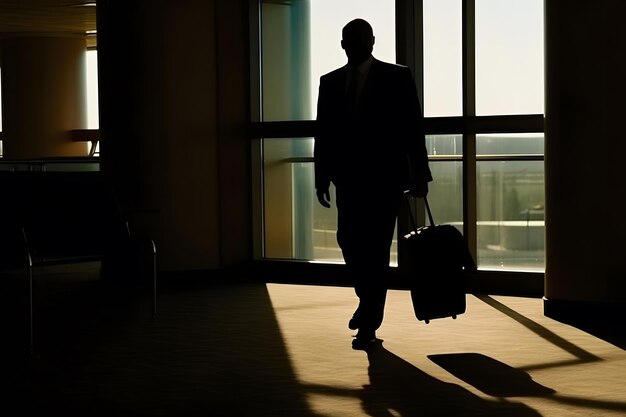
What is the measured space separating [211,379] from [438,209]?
403cm

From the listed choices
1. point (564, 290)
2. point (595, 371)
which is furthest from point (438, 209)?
point (595, 371)

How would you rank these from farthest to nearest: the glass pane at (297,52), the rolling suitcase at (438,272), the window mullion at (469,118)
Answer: the glass pane at (297,52)
the window mullion at (469,118)
the rolling suitcase at (438,272)

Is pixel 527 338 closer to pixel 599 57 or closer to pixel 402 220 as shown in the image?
pixel 599 57

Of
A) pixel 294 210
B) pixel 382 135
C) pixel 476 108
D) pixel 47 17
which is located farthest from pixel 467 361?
pixel 47 17

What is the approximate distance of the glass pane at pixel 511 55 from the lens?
8.24 m

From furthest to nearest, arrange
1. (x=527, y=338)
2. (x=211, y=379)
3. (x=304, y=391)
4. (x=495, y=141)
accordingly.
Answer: (x=495, y=141) < (x=527, y=338) < (x=211, y=379) < (x=304, y=391)

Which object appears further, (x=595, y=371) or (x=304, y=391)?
(x=595, y=371)

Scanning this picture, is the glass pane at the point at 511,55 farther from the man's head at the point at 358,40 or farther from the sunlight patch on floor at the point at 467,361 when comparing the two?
the man's head at the point at 358,40

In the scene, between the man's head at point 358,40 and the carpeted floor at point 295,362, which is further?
the man's head at point 358,40

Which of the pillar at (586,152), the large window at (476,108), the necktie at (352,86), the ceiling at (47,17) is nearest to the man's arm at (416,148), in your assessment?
the necktie at (352,86)

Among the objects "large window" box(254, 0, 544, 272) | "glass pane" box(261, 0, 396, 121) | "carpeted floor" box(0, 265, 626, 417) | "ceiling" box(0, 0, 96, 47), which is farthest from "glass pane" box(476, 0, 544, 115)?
"ceiling" box(0, 0, 96, 47)

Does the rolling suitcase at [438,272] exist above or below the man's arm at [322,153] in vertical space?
below

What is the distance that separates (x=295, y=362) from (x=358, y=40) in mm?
1656

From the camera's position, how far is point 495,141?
8266 millimetres
